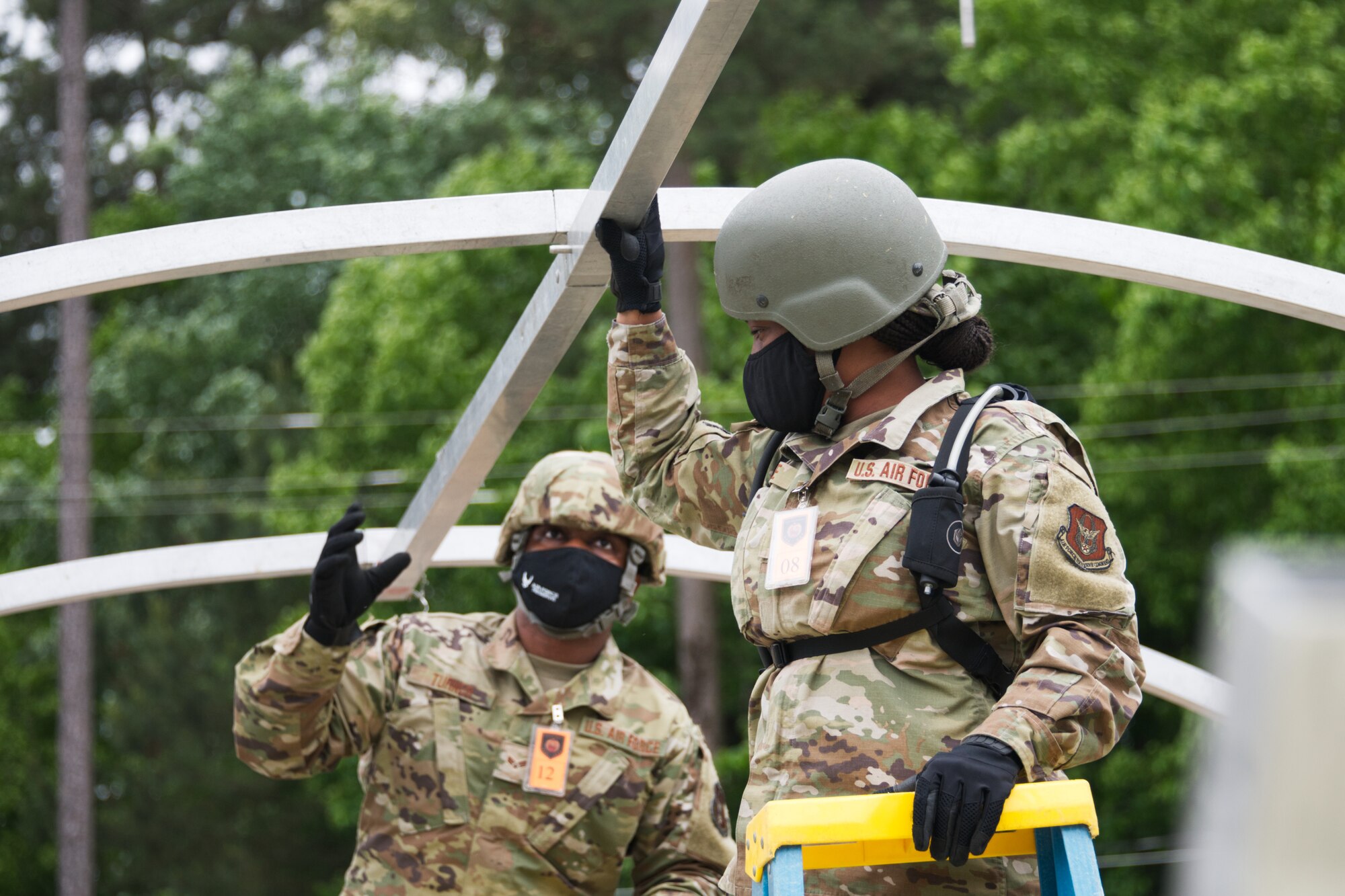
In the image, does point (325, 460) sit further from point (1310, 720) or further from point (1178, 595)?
point (1310, 720)

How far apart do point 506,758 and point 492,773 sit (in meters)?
0.06

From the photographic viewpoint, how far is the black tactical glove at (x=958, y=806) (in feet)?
8.15

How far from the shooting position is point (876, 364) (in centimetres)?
324

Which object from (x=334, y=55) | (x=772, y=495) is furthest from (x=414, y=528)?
(x=334, y=55)

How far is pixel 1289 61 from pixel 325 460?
13.2 meters

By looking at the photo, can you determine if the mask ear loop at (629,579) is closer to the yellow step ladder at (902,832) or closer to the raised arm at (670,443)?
the raised arm at (670,443)

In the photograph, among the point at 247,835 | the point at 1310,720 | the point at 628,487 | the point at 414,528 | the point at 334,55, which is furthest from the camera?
the point at 334,55

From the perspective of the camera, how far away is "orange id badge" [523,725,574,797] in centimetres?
493

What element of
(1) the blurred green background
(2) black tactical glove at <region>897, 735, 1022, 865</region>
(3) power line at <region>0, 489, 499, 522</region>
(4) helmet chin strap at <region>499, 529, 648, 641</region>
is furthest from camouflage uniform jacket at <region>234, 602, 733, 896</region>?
(3) power line at <region>0, 489, 499, 522</region>

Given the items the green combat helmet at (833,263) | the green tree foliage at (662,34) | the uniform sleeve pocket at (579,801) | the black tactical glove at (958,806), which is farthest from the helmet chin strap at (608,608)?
the green tree foliage at (662,34)

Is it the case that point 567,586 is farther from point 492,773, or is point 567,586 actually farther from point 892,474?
point 892,474

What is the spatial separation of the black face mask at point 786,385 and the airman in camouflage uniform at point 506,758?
187cm

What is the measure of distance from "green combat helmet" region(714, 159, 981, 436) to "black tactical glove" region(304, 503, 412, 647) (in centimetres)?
165

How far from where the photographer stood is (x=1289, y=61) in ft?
57.7
